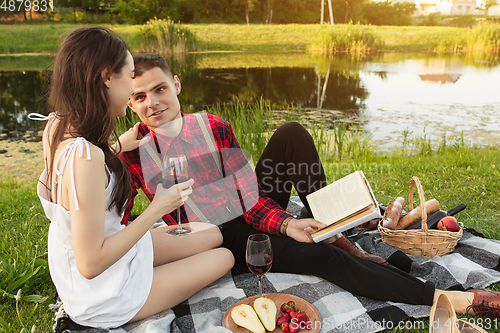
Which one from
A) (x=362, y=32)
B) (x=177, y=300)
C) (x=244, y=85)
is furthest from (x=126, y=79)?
(x=362, y=32)

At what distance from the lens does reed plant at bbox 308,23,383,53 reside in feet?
67.1

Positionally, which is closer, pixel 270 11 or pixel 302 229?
pixel 302 229

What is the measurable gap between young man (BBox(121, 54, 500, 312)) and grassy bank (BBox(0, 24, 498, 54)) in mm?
22097

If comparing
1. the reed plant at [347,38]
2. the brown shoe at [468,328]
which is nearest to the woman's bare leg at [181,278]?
the brown shoe at [468,328]

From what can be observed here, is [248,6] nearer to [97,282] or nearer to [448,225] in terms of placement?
[448,225]

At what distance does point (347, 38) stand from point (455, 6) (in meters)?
64.1

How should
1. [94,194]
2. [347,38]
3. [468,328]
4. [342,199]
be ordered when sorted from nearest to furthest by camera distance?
[94,194] → [468,328] → [342,199] → [347,38]

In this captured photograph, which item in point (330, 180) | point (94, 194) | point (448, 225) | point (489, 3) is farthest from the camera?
point (489, 3)

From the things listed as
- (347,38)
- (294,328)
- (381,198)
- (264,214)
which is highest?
(347,38)

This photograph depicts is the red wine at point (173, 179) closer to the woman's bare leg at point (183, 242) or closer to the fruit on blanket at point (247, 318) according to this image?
the woman's bare leg at point (183, 242)

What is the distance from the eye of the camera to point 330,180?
3.93m

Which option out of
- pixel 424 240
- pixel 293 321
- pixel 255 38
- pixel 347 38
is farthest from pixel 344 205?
pixel 255 38

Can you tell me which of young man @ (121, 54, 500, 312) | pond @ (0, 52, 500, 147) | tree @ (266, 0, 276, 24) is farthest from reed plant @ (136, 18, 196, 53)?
tree @ (266, 0, 276, 24)

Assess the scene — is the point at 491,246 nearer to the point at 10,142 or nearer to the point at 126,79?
the point at 126,79
